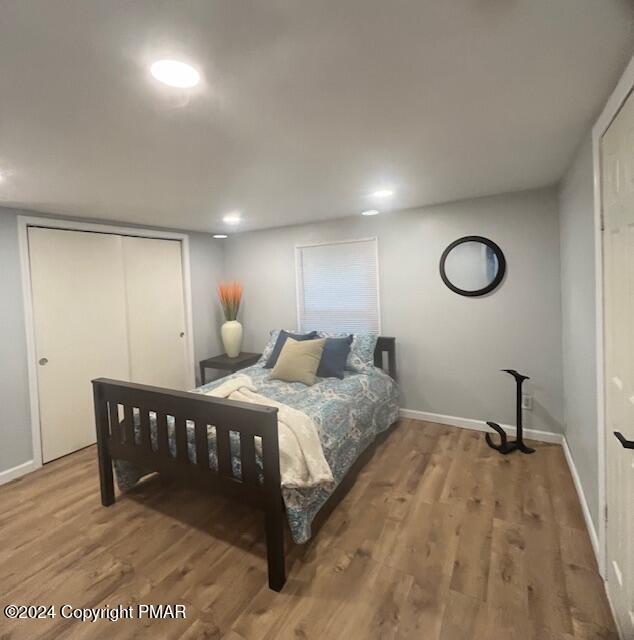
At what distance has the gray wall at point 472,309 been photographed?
294cm

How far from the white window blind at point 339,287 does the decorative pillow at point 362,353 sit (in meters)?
0.25

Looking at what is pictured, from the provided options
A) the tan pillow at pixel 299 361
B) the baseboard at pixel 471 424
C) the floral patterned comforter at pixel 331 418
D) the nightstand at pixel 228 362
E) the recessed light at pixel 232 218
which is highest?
the recessed light at pixel 232 218

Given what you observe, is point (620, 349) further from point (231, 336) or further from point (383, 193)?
point (231, 336)

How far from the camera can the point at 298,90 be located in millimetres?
1281

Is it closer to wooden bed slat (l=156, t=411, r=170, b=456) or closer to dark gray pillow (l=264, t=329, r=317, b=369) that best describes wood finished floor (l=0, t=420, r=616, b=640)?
wooden bed slat (l=156, t=411, r=170, b=456)

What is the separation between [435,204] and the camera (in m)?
3.28

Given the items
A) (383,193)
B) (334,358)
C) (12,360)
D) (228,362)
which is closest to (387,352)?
(334,358)

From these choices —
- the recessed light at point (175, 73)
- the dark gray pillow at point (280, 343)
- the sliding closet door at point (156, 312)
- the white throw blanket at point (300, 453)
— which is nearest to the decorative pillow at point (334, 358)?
the dark gray pillow at point (280, 343)

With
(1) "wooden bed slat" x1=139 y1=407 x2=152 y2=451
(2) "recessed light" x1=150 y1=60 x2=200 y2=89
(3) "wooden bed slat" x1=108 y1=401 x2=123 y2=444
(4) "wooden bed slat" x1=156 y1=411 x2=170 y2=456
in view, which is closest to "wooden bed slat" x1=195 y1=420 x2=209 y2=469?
(4) "wooden bed slat" x1=156 y1=411 x2=170 y2=456

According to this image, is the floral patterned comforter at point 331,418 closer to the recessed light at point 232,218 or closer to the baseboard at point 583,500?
the baseboard at point 583,500

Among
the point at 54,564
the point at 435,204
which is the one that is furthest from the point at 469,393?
the point at 54,564

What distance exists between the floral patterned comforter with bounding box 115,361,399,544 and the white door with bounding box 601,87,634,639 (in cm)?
132

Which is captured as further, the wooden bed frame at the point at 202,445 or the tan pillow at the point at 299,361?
the tan pillow at the point at 299,361

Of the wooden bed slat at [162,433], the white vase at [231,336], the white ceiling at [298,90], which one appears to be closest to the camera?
the white ceiling at [298,90]
